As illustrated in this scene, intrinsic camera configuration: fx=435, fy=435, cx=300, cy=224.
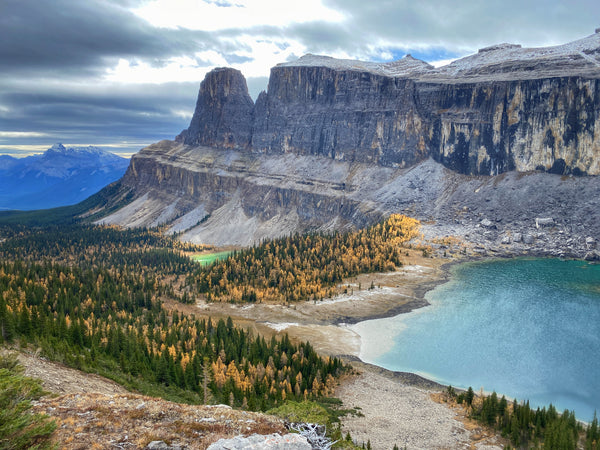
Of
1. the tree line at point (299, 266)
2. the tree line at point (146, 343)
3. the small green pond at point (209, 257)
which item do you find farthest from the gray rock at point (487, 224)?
the tree line at point (146, 343)

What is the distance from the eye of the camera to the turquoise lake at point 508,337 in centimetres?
5600

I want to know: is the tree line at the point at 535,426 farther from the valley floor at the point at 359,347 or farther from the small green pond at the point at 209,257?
the small green pond at the point at 209,257

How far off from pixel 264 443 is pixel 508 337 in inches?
2374

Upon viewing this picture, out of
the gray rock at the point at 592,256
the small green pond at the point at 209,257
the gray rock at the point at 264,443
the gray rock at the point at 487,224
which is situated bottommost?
the small green pond at the point at 209,257

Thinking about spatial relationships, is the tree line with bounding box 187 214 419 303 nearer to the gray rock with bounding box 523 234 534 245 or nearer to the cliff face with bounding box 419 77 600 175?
the gray rock with bounding box 523 234 534 245

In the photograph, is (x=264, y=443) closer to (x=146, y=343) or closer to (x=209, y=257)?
(x=146, y=343)

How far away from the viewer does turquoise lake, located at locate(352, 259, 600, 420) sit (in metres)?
56.0

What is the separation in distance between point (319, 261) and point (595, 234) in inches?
3030

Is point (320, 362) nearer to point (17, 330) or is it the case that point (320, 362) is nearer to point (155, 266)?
point (17, 330)

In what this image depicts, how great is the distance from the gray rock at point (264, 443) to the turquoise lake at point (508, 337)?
130 feet

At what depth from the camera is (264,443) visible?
75.3 ft

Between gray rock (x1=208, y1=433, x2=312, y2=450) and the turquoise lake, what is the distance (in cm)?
3955

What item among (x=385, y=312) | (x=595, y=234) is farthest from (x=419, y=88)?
(x=385, y=312)

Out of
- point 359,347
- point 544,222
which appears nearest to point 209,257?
point 359,347
